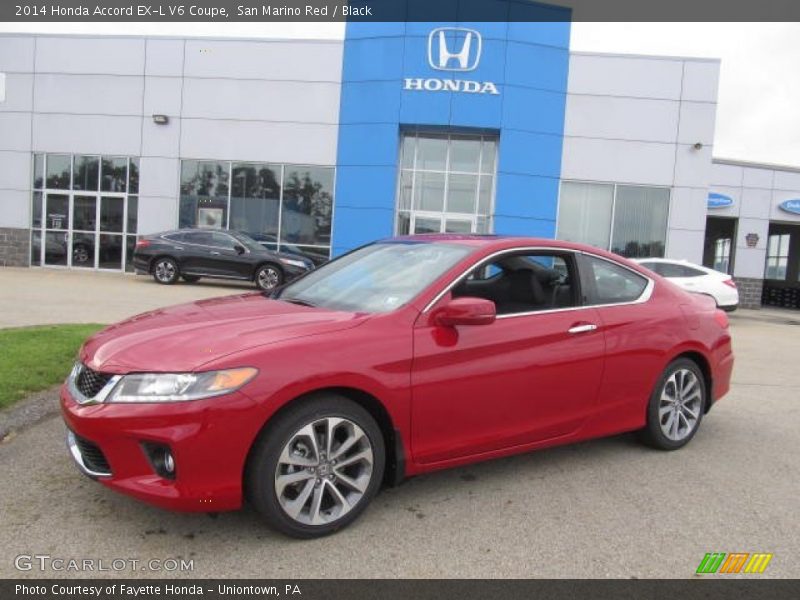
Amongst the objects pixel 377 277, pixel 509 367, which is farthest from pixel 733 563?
pixel 377 277

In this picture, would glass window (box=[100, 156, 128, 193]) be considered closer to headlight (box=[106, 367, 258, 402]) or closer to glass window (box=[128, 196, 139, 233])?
glass window (box=[128, 196, 139, 233])

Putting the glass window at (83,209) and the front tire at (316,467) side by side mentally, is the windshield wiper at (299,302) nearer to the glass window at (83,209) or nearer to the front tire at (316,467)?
the front tire at (316,467)

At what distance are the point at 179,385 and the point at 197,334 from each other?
365 millimetres

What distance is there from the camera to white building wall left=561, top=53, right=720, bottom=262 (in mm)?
19734

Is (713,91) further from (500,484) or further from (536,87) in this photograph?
(500,484)

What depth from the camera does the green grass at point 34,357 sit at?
507 centimetres

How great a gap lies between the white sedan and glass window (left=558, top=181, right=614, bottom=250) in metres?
4.99

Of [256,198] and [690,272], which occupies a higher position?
[256,198]

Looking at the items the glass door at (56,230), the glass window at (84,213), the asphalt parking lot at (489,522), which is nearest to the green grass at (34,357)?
the asphalt parking lot at (489,522)

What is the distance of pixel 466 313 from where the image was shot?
11.0 feet

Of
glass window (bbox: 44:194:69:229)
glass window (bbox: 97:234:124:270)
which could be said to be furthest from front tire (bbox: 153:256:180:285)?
glass window (bbox: 44:194:69:229)

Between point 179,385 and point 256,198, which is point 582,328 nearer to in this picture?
point 179,385

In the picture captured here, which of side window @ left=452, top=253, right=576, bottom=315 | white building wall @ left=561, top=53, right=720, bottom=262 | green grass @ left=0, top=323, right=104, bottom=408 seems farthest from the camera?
white building wall @ left=561, top=53, right=720, bottom=262

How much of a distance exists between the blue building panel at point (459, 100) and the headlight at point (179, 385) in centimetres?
1678
